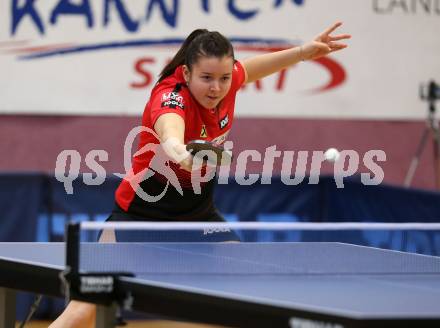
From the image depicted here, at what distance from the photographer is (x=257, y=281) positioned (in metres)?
3.07

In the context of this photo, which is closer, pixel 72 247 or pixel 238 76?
pixel 72 247

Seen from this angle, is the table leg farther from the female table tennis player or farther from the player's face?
the player's face

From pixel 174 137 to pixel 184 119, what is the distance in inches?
14.0

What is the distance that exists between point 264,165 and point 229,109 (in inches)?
159

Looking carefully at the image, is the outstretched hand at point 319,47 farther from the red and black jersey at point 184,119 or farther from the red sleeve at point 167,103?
the red sleeve at point 167,103

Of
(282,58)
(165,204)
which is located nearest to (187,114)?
(165,204)

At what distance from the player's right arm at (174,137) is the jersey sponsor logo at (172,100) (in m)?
0.09

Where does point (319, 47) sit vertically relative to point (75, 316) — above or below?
above

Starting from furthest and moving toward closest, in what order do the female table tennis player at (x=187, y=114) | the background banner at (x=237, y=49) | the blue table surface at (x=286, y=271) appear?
the background banner at (x=237, y=49), the female table tennis player at (x=187, y=114), the blue table surface at (x=286, y=271)

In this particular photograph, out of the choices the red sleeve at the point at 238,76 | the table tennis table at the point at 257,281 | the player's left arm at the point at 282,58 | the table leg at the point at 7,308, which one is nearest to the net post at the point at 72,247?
the table tennis table at the point at 257,281

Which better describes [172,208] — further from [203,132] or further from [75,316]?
[75,316]

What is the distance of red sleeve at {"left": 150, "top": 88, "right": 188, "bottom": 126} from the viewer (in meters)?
3.85

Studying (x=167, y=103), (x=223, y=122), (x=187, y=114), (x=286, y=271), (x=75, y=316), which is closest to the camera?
(x=286, y=271)

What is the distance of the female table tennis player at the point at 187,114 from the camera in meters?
3.78
